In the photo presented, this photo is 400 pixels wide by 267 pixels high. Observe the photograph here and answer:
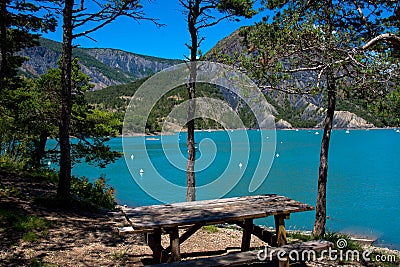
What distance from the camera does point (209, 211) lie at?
520 cm

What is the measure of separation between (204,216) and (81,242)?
8.28 feet

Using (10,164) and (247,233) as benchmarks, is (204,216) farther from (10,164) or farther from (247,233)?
(10,164)

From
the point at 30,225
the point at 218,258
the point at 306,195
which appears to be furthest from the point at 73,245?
the point at 306,195

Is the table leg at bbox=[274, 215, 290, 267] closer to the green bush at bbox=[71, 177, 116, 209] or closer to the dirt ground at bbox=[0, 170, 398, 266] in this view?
the dirt ground at bbox=[0, 170, 398, 266]

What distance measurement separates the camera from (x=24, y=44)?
12102mm

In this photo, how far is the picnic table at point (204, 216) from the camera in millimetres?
4707

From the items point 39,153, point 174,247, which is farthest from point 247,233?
point 39,153

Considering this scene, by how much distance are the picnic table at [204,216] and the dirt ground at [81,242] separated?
2.13ft

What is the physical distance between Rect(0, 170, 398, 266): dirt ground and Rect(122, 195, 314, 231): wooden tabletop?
90 centimetres

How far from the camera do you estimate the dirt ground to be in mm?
5215

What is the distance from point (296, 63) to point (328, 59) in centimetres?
148

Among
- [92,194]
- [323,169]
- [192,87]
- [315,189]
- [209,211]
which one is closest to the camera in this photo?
[209,211]

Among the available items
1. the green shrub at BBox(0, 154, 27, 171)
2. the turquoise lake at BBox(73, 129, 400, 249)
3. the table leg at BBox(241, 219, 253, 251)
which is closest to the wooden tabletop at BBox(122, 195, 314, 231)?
the table leg at BBox(241, 219, 253, 251)

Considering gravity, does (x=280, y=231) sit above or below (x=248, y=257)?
above
